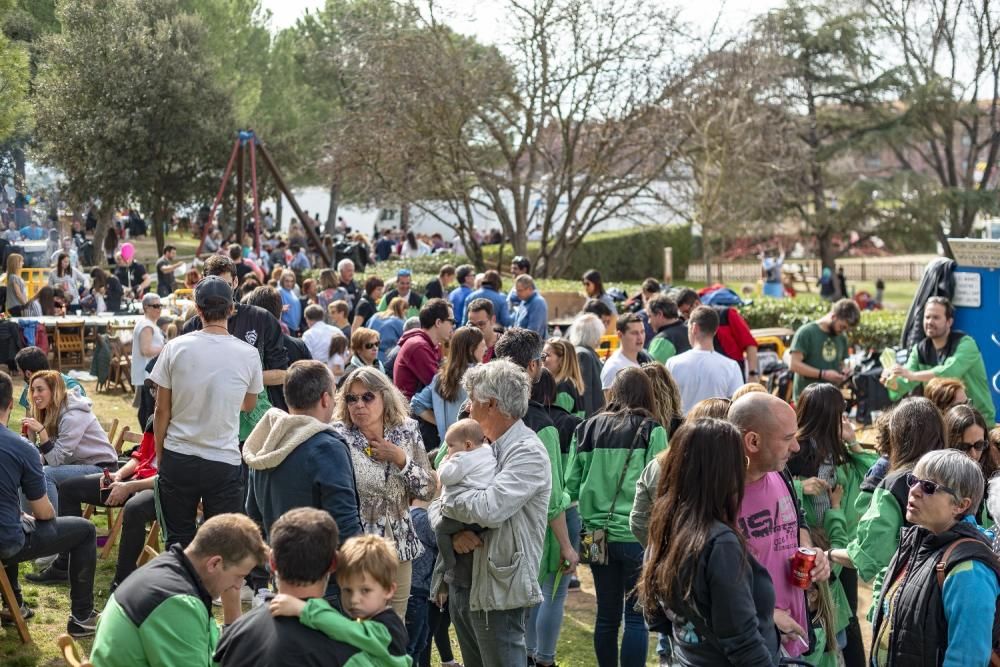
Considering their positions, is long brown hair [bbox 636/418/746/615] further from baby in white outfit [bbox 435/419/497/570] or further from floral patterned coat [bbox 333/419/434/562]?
floral patterned coat [bbox 333/419/434/562]

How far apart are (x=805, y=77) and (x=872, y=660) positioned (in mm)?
36543

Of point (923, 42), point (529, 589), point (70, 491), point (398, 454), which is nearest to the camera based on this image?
point (529, 589)

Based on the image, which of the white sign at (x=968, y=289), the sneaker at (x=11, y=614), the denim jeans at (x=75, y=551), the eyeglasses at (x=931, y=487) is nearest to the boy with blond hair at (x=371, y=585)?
the eyeglasses at (x=931, y=487)

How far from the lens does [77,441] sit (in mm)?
7512

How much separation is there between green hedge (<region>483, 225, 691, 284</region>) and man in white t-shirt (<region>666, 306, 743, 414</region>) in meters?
29.0

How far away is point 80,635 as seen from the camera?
251 inches

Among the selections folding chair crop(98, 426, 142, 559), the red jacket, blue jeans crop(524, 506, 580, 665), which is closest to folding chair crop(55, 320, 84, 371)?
folding chair crop(98, 426, 142, 559)

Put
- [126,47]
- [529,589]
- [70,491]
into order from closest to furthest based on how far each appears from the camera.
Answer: [529,589] → [70,491] → [126,47]

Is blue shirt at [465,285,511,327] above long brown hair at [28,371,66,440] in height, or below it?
above

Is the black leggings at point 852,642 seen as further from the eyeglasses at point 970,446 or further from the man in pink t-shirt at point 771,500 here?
the man in pink t-shirt at point 771,500

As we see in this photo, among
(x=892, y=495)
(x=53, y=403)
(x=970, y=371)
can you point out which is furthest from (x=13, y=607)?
(x=970, y=371)

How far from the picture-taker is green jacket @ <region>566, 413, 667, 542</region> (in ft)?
18.0

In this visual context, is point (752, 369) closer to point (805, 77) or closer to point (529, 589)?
point (529, 589)

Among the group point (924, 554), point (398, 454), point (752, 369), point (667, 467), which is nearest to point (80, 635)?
point (398, 454)
